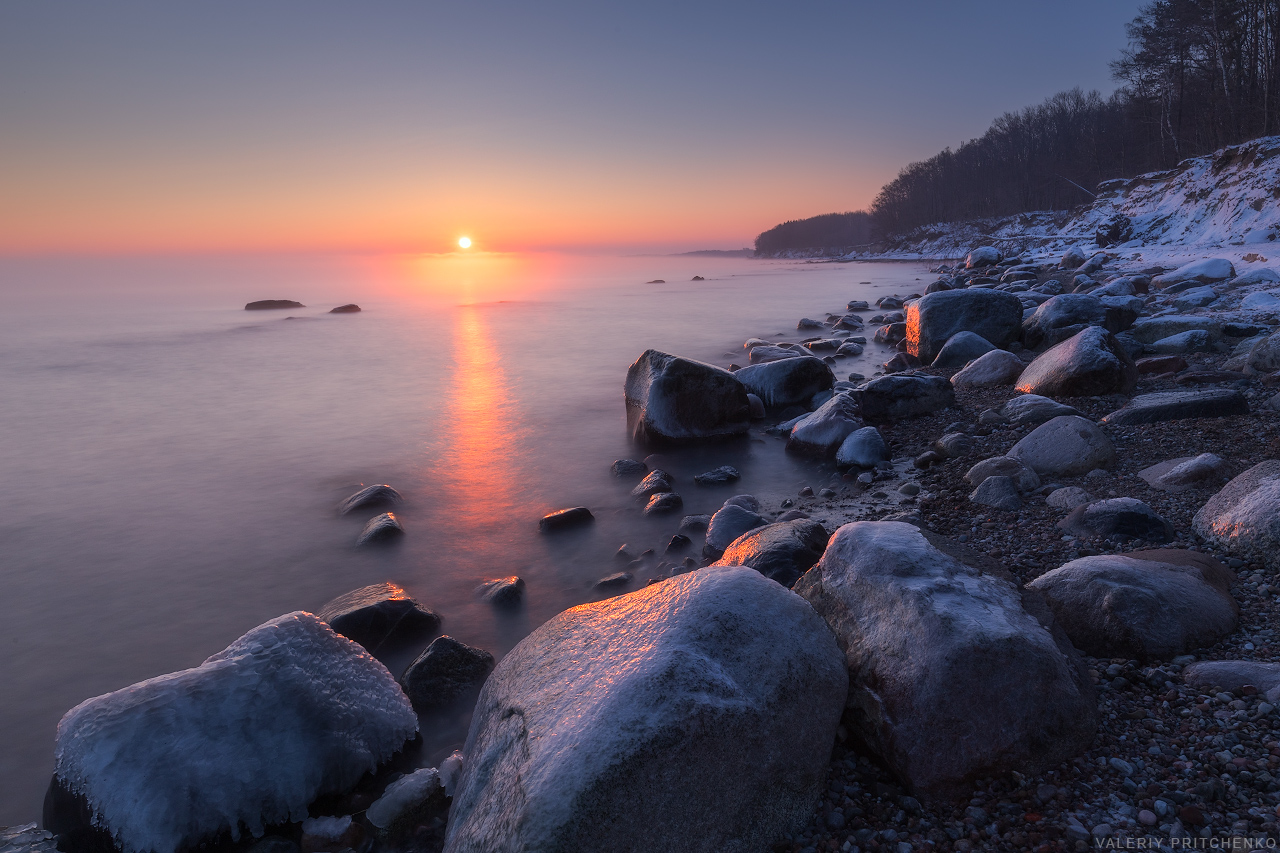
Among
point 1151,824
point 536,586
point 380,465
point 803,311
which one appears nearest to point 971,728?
point 1151,824

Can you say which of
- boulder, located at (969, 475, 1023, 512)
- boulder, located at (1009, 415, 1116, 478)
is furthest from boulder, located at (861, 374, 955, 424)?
boulder, located at (969, 475, 1023, 512)

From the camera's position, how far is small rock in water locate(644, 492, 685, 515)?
5730 millimetres

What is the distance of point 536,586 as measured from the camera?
4.71 m

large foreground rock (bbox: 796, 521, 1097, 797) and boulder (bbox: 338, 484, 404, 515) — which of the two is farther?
boulder (bbox: 338, 484, 404, 515)

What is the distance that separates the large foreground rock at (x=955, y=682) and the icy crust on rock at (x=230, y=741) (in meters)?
2.15

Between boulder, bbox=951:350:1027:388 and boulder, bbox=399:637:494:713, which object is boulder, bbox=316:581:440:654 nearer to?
boulder, bbox=399:637:494:713

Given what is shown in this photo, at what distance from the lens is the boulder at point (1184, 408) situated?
512 cm

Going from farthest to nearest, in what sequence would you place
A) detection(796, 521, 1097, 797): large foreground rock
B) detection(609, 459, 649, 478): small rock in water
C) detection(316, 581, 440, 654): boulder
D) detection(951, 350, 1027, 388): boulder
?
detection(951, 350, 1027, 388): boulder → detection(609, 459, 649, 478): small rock in water → detection(316, 581, 440, 654): boulder → detection(796, 521, 1097, 797): large foreground rock

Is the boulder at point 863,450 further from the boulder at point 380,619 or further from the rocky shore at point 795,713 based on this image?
the boulder at point 380,619

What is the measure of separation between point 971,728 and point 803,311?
22.1 metres

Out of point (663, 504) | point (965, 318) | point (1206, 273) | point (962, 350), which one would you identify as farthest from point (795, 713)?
point (1206, 273)

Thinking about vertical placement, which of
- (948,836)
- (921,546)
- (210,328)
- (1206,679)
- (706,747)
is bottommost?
(948,836)

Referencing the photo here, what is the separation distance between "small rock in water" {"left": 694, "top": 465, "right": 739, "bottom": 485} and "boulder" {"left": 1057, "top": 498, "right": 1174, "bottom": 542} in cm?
298

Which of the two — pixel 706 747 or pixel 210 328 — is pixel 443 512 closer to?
pixel 706 747
